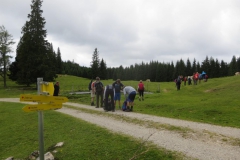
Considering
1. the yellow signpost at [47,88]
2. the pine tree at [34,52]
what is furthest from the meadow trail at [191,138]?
the pine tree at [34,52]

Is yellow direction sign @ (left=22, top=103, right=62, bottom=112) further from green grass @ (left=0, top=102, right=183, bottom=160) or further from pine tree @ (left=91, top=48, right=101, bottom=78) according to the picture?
pine tree @ (left=91, top=48, right=101, bottom=78)

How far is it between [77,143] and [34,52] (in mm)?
38824

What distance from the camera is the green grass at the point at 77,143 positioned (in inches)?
248

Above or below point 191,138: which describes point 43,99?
above

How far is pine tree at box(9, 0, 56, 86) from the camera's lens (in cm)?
4106

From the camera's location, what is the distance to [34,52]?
139 feet

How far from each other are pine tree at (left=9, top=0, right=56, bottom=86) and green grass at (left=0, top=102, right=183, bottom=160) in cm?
3012

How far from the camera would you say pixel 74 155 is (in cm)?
679

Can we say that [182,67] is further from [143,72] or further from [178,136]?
[178,136]

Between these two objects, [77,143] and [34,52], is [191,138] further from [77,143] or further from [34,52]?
[34,52]

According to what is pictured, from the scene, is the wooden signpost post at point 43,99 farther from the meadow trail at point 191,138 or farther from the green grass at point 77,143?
the meadow trail at point 191,138

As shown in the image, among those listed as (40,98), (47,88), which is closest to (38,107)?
(40,98)

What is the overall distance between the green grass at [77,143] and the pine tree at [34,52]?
30118 mm

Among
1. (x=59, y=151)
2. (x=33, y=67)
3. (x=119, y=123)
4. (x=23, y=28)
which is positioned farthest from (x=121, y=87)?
(x=23, y=28)
